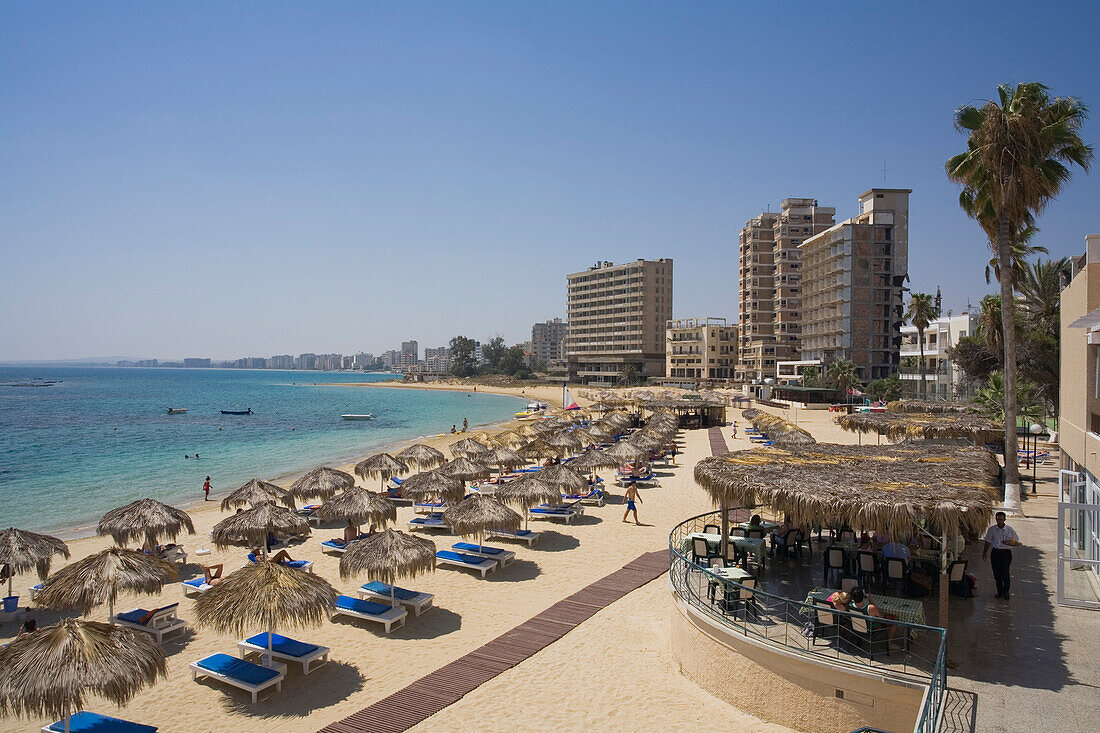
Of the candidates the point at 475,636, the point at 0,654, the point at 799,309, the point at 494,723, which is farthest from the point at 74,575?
the point at 799,309

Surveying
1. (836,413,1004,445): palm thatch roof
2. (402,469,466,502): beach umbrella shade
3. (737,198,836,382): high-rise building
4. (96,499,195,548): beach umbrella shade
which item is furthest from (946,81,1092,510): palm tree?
(737,198,836,382): high-rise building

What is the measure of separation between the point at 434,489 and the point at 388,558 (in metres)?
7.34

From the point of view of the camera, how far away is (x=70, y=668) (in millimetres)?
7645

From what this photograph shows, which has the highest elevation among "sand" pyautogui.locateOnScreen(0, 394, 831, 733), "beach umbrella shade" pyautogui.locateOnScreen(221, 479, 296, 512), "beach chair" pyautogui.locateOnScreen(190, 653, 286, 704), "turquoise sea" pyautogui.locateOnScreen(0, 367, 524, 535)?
"beach umbrella shade" pyautogui.locateOnScreen(221, 479, 296, 512)

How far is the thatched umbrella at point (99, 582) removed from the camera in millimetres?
10688

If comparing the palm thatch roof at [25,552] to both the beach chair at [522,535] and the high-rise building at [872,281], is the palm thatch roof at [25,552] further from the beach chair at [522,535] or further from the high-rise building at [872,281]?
the high-rise building at [872,281]

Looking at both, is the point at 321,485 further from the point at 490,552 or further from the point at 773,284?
the point at 773,284

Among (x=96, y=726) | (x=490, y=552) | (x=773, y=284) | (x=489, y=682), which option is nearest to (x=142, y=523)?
(x=490, y=552)

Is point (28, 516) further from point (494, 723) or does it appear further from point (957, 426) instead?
point (957, 426)

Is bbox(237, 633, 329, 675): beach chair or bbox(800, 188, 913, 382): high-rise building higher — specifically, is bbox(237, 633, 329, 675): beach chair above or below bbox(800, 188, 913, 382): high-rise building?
below

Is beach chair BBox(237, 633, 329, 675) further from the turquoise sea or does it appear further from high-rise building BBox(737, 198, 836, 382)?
high-rise building BBox(737, 198, 836, 382)

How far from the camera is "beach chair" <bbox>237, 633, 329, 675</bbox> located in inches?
405

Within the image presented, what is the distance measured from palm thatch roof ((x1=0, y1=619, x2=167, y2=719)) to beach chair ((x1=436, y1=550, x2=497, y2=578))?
25.6 feet

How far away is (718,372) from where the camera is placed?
330 feet
